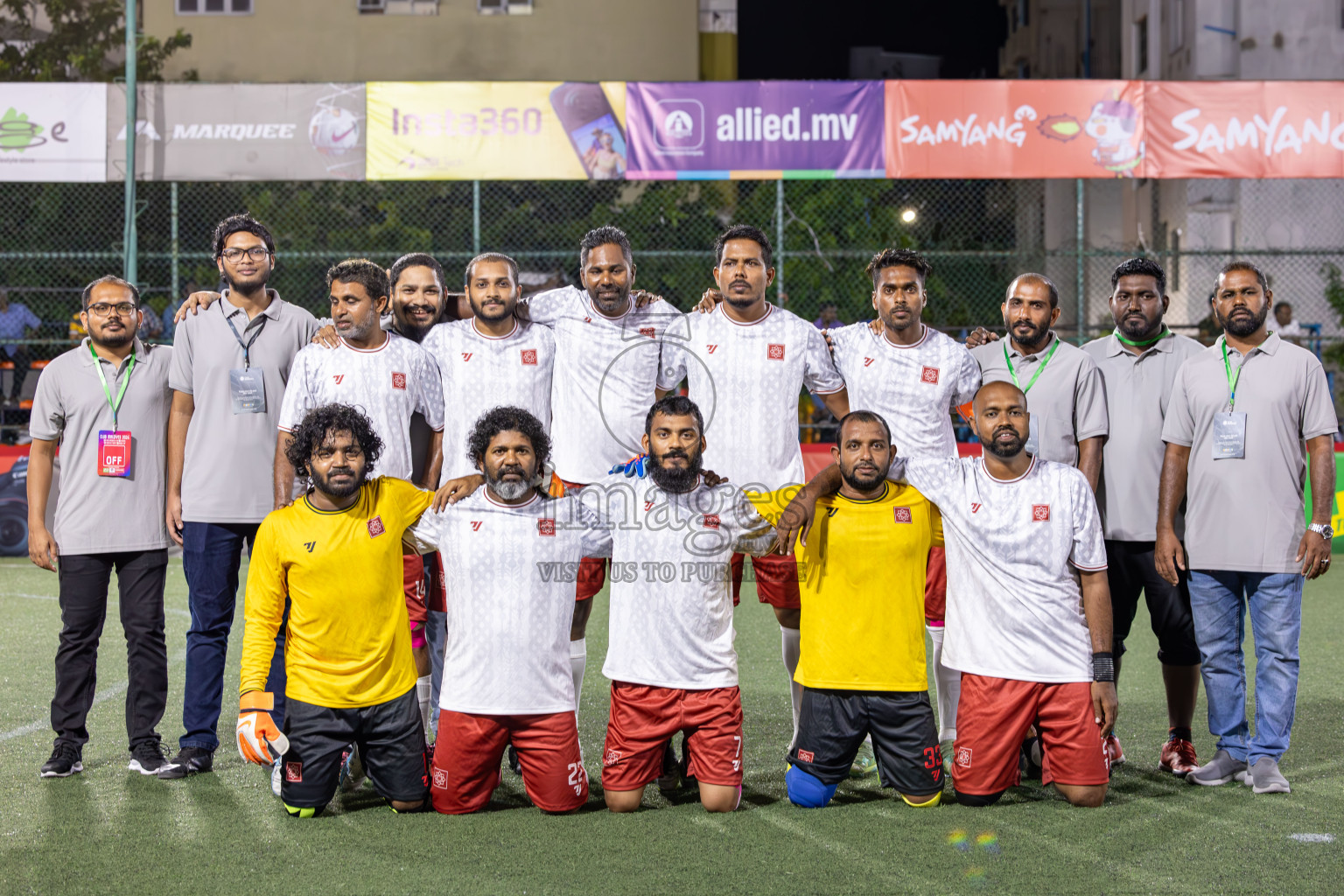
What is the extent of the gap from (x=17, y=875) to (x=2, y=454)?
9.16 meters

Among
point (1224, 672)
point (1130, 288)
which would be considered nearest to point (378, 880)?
point (1224, 672)

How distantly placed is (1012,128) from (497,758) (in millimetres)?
10599

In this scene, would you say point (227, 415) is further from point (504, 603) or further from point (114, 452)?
point (504, 603)

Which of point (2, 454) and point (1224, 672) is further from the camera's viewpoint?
point (2, 454)

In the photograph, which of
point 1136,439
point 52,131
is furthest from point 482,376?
point 52,131

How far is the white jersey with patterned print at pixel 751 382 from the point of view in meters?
5.45

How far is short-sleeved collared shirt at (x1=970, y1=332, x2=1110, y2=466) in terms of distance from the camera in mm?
5574

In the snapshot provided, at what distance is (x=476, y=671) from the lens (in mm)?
4938

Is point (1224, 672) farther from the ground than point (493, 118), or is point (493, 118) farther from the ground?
point (493, 118)

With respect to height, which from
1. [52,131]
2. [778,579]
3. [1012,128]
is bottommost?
[778,579]

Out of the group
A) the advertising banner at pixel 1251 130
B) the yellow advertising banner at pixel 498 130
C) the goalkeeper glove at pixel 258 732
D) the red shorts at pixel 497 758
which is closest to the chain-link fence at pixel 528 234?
the yellow advertising banner at pixel 498 130

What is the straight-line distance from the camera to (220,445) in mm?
Result: 5527

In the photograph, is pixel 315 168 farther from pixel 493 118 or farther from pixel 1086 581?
pixel 1086 581

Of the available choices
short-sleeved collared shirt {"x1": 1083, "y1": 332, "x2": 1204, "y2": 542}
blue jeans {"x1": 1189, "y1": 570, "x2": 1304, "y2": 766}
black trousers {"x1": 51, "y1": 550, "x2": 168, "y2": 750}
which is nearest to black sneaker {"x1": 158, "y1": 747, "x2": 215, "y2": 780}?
black trousers {"x1": 51, "y1": 550, "x2": 168, "y2": 750}
